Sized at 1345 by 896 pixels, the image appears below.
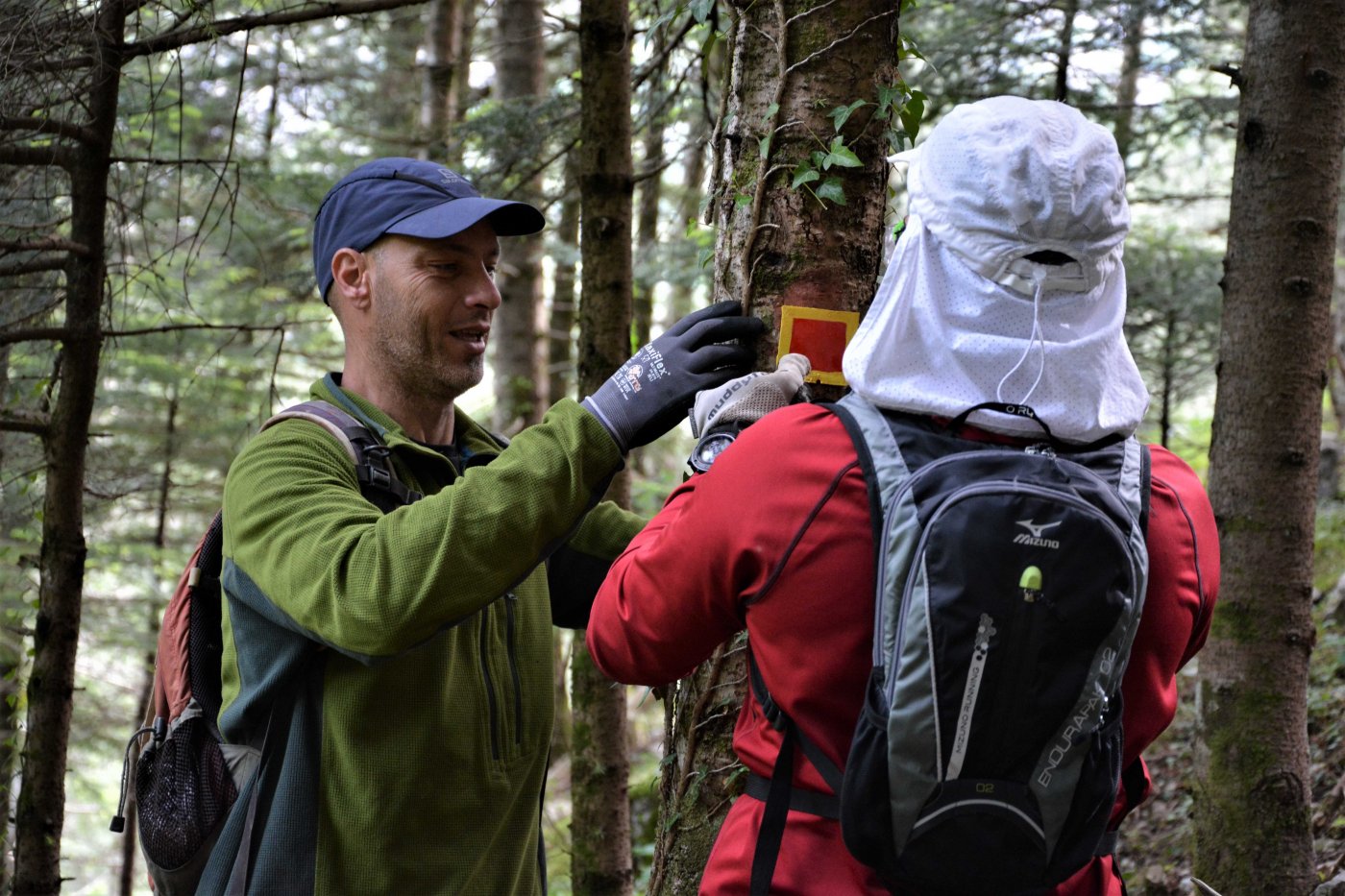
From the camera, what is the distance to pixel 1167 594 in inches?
69.5

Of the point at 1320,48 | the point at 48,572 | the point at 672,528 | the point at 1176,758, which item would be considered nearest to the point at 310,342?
the point at 48,572

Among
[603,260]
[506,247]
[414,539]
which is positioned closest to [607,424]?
[414,539]

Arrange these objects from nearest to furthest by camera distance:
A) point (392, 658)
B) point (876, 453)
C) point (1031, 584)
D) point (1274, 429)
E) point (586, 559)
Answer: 1. point (1031, 584)
2. point (876, 453)
3. point (392, 658)
4. point (586, 559)
5. point (1274, 429)

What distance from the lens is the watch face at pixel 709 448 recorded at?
2.07m

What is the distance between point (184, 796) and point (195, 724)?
15 cm

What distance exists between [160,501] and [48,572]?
5.62 m

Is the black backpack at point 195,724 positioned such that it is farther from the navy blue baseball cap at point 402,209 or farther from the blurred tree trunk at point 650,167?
→ the blurred tree trunk at point 650,167

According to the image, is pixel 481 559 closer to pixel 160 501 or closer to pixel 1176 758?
pixel 1176 758

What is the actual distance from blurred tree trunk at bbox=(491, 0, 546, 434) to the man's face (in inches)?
217

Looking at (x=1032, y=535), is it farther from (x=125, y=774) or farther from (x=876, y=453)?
(x=125, y=774)

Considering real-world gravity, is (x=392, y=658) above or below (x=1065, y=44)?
below

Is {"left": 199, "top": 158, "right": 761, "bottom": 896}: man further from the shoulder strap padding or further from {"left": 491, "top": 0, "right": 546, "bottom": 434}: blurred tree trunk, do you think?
{"left": 491, "top": 0, "right": 546, "bottom": 434}: blurred tree trunk

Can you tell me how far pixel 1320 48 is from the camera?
3910mm

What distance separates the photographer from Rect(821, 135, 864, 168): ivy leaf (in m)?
2.54
